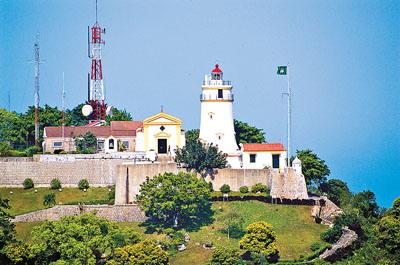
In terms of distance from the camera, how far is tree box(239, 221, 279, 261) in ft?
231

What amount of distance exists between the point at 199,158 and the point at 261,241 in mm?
11227

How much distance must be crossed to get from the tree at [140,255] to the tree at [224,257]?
8.83 feet

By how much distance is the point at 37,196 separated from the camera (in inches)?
3169

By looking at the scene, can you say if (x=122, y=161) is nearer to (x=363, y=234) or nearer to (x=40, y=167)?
(x=40, y=167)

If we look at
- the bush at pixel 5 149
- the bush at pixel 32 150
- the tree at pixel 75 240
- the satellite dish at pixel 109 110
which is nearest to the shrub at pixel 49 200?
the bush at pixel 32 150

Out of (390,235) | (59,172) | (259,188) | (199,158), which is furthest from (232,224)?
(59,172)

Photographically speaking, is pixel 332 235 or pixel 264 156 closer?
pixel 332 235

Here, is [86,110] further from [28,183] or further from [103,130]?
[28,183]

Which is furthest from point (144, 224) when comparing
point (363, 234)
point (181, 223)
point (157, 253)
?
point (363, 234)

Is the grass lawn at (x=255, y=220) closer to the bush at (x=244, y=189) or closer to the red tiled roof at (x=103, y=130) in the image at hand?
the bush at (x=244, y=189)

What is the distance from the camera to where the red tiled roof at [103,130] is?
3460 inches

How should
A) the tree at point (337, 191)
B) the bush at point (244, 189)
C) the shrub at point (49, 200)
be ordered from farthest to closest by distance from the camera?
1. the tree at point (337, 191)
2. the bush at point (244, 189)
3. the shrub at point (49, 200)

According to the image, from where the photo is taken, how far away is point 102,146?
87.9 m

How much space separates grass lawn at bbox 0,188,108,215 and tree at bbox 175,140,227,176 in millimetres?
5502
